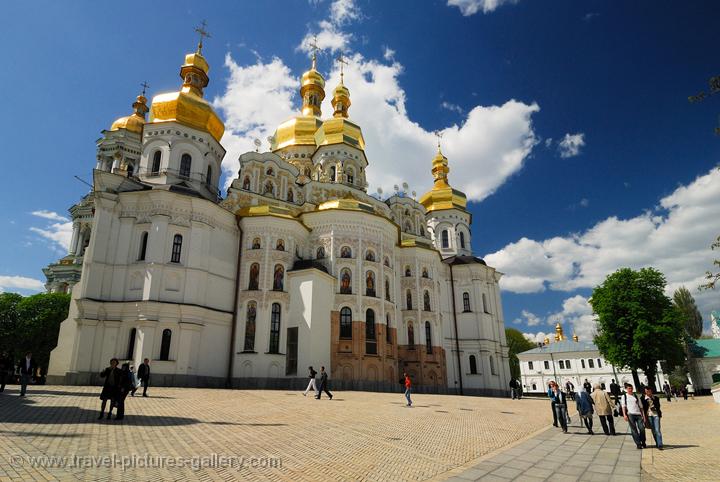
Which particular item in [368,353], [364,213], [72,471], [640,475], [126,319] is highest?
[364,213]

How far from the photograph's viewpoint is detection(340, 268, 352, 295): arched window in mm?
31219

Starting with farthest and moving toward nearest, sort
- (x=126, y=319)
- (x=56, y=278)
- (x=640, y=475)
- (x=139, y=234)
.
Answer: (x=56, y=278) < (x=139, y=234) < (x=126, y=319) < (x=640, y=475)

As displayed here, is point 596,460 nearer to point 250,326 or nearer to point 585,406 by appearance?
point 585,406

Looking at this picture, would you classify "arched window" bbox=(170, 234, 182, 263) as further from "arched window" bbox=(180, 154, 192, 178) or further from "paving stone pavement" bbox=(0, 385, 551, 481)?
"paving stone pavement" bbox=(0, 385, 551, 481)

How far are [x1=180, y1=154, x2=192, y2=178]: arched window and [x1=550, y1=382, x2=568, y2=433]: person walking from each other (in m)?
29.4

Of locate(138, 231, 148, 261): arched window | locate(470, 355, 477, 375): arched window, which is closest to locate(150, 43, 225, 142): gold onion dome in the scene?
locate(138, 231, 148, 261): arched window

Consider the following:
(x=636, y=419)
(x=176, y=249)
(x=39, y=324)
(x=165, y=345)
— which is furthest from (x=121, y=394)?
(x=39, y=324)

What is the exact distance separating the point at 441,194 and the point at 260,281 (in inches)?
1070

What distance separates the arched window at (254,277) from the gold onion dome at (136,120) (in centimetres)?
Answer: 3128

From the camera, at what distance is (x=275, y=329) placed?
2956 centimetres

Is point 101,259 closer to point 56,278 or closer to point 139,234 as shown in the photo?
point 139,234

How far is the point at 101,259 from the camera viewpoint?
26.4 m

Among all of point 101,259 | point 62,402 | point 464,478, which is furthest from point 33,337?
point 464,478

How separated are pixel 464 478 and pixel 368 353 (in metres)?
23.5
